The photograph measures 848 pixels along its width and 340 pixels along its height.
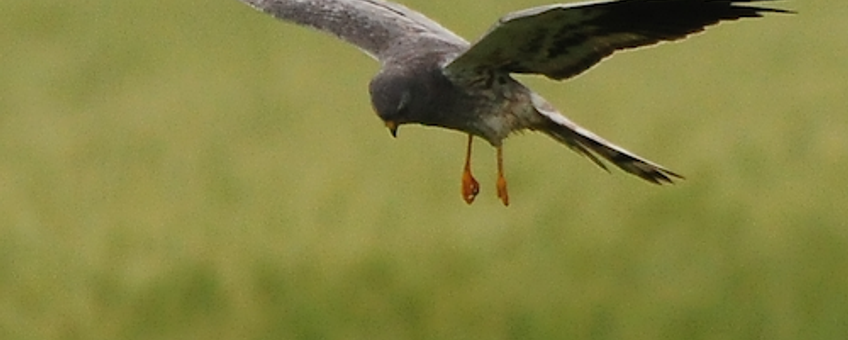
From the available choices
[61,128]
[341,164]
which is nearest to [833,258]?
[341,164]

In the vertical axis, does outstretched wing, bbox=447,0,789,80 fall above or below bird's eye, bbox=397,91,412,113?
above

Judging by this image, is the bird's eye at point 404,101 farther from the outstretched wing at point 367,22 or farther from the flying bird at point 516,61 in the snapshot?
the outstretched wing at point 367,22

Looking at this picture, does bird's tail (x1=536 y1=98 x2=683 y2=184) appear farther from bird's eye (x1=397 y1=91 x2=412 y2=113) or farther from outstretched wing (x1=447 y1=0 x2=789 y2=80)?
bird's eye (x1=397 y1=91 x2=412 y2=113)

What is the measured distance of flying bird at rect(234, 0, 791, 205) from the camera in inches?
151

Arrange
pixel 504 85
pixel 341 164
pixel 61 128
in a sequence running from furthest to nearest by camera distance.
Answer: pixel 61 128
pixel 341 164
pixel 504 85

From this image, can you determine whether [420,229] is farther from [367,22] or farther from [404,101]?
[404,101]

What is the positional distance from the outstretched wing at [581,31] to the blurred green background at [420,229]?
1.10m

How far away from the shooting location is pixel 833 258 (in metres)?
5.21

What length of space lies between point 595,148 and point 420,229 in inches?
43.6

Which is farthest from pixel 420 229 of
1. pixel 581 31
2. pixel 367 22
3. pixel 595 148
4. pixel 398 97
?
pixel 581 31

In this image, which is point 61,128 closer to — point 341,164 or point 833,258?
point 341,164

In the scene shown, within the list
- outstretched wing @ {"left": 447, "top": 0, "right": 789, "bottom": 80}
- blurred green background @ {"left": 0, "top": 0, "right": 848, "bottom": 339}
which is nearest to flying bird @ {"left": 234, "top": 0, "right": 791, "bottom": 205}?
outstretched wing @ {"left": 447, "top": 0, "right": 789, "bottom": 80}

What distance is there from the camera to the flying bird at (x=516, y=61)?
151 inches

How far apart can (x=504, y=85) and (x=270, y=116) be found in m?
2.19
